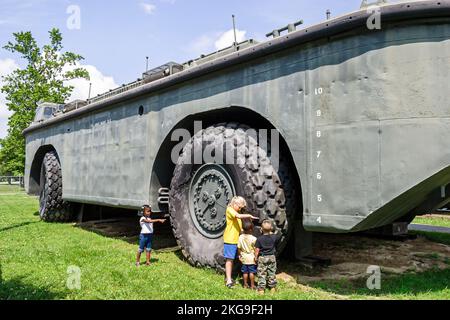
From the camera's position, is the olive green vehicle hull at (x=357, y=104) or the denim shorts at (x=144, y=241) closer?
the olive green vehicle hull at (x=357, y=104)

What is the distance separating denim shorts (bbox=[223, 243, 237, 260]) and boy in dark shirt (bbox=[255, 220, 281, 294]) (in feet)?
1.09

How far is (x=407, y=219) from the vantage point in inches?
232

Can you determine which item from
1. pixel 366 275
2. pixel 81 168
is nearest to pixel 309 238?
pixel 366 275

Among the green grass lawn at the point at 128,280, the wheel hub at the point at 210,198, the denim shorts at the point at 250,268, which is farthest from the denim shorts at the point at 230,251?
the wheel hub at the point at 210,198

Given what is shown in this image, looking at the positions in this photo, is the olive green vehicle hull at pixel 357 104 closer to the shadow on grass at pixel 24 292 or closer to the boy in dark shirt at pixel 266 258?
the boy in dark shirt at pixel 266 258

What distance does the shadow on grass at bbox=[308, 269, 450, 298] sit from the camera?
4371 mm

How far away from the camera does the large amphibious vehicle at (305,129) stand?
381 cm

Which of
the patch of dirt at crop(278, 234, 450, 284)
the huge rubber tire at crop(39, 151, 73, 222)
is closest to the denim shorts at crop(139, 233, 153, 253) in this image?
the patch of dirt at crop(278, 234, 450, 284)

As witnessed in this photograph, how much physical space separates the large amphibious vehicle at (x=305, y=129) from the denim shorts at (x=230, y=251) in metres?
0.40

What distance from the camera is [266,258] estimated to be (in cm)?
444

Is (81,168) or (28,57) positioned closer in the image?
(81,168)
